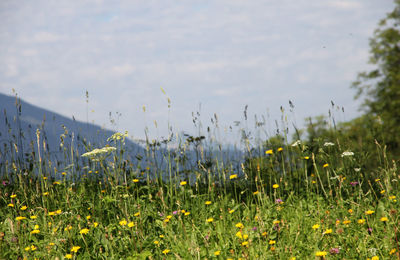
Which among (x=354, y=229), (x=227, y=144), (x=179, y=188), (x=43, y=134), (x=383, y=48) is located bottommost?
(x=354, y=229)

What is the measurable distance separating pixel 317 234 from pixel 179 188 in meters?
1.64

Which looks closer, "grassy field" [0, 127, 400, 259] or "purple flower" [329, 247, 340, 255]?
"purple flower" [329, 247, 340, 255]

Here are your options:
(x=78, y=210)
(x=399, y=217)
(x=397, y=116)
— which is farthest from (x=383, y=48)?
(x=78, y=210)

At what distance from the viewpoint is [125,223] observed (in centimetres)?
292

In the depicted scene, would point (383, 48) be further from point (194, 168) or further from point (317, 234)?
point (317, 234)

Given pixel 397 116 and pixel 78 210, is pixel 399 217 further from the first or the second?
pixel 397 116

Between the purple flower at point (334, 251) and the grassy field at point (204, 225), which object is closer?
the purple flower at point (334, 251)

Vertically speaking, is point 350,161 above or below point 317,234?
above

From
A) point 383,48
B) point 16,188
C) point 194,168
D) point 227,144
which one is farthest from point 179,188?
point 383,48

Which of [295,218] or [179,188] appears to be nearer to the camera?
[295,218]

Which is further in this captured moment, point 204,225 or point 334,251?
point 204,225

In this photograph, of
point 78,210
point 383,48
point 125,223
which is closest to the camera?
point 125,223

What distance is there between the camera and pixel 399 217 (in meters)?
2.99

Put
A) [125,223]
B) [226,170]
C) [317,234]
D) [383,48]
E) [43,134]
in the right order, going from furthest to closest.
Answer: [383,48], [43,134], [226,170], [125,223], [317,234]
